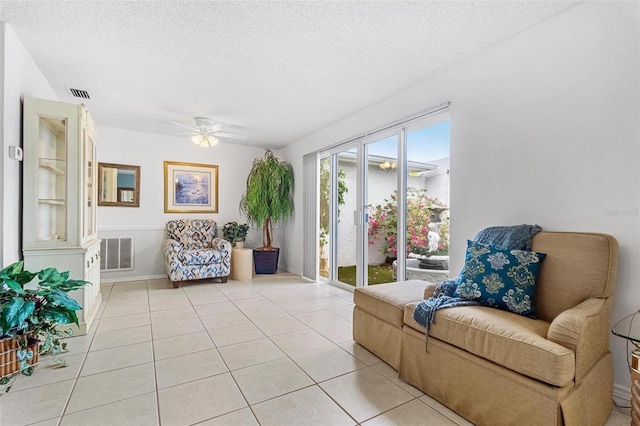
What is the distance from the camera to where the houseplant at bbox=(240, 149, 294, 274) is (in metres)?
5.31

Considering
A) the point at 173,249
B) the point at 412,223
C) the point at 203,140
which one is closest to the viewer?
the point at 412,223

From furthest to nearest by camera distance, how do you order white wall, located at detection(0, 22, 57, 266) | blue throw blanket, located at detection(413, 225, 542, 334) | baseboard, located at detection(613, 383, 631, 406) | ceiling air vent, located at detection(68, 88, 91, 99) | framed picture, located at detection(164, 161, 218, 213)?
framed picture, located at detection(164, 161, 218, 213), ceiling air vent, located at detection(68, 88, 91, 99), white wall, located at detection(0, 22, 57, 266), blue throw blanket, located at detection(413, 225, 542, 334), baseboard, located at detection(613, 383, 631, 406)

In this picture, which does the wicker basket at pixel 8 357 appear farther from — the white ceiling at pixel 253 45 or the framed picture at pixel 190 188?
the framed picture at pixel 190 188

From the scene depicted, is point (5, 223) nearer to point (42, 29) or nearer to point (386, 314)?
point (42, 29)

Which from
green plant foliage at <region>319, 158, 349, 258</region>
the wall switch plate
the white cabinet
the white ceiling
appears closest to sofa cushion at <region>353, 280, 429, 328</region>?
the white ceiling

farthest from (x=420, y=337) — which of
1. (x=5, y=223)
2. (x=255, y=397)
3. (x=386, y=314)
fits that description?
(x=5, y=223)

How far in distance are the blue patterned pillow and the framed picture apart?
463 centimetres

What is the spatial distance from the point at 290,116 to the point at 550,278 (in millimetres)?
3381

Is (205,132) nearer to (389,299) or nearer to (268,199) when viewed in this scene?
(268,199)

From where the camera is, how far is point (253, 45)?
242cm

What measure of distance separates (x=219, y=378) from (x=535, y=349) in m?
1.77

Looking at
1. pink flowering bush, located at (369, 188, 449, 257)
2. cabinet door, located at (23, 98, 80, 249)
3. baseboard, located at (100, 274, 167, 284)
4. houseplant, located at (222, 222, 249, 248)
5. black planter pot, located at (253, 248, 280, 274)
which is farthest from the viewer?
black planter pot, located at (253, 248, 280, 274)

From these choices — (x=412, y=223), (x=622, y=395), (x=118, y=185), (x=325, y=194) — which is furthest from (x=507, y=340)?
(x=118, y=185)

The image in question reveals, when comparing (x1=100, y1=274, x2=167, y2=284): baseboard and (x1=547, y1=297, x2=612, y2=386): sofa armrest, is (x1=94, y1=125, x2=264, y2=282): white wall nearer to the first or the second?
(x1=100, y1=274, x2=167, y2=284): baseboard
